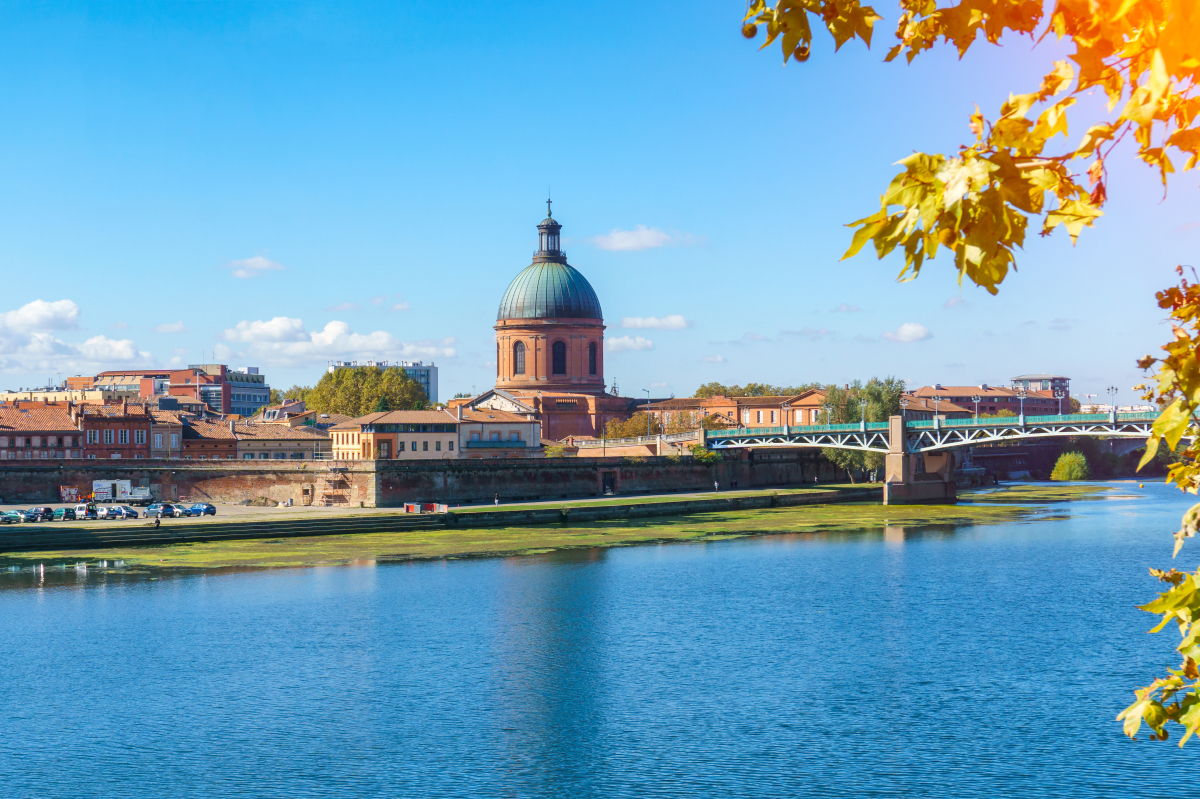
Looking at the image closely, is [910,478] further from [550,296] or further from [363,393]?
[363,393]

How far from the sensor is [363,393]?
146500 millimetres

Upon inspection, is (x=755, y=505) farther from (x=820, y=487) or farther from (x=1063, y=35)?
(x=1063, y=35)

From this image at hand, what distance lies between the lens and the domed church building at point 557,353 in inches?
5084

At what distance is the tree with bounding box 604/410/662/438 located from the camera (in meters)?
125

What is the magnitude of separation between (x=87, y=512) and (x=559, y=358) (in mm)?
65857

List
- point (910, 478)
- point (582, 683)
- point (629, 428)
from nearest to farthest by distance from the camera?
point (582, 683) → point (910, 478) → point (629, 428)

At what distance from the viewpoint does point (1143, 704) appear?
5.50m

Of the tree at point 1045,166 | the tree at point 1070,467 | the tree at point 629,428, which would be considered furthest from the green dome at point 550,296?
the tree at point 1045,166

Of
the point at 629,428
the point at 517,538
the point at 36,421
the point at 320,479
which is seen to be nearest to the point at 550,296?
the point at 629,428

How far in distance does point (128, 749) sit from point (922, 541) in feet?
161

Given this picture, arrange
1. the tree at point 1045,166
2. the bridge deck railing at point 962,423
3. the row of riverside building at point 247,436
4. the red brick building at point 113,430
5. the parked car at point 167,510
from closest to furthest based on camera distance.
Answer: the tree at point 1045,166 → the parked car at point 167,510 → the bridge deck railing at point 962,423 → the row of riverside building at point 247,436 → the red brick building at point 113,430

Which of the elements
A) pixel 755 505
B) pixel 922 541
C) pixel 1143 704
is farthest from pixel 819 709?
pixel 755 505

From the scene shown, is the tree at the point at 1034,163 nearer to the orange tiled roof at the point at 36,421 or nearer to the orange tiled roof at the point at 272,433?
the orange tiled roof at the point at 36,421

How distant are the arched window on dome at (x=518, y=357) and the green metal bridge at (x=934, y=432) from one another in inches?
1164
